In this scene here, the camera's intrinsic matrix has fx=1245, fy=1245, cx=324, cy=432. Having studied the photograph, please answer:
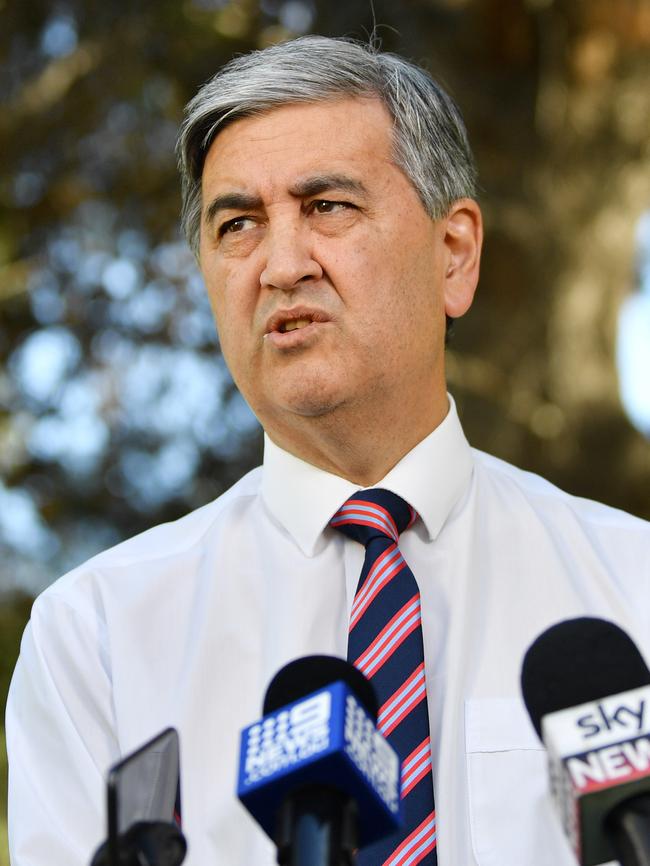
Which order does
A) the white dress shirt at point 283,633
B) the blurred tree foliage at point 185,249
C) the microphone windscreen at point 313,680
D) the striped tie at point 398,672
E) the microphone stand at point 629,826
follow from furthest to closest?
1. the blurred tree foliage at point 185,249
2. the white dress shirt at point 283,633
3. the striped tie at point 398,672
4. the microphone windscreen at point 313,680
5. the microphone stand at point 629,826

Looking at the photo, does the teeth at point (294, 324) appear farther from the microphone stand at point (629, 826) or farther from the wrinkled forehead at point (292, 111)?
the microphone stand at point (629, 826)

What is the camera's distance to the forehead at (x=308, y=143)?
202cm

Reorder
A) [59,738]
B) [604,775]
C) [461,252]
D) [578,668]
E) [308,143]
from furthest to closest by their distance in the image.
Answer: [461,252] < [308,143] < [59,738] < [578,668] < [604,775]

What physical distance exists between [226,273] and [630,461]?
3.01 meters

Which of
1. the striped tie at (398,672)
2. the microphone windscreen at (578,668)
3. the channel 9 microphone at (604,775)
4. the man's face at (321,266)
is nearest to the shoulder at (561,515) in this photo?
the man's face at (321,266)

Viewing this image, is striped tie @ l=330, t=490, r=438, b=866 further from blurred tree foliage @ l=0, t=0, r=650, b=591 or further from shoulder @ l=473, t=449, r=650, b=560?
blurred tree foliage @ l=0, t=0, r=650, b=591

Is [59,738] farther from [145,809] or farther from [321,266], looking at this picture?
[145,809]

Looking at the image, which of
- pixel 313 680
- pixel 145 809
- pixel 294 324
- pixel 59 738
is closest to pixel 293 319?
pixel 294 324

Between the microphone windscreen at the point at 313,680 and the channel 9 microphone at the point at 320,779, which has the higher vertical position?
the microphone windscreen at the point at 313,680

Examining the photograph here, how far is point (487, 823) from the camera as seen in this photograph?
1730mm

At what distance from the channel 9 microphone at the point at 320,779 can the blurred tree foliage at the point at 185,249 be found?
3.54 metres

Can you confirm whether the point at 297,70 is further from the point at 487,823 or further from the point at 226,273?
the point at 487,823

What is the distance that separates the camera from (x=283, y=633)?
1938 millimetres

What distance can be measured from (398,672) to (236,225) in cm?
81
